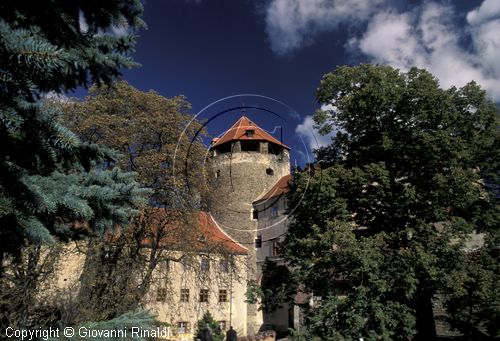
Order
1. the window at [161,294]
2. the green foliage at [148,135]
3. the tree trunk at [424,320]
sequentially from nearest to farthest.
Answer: the tree trunk at [424,320] < the green foliage at [148,135] < the window at [161,294]

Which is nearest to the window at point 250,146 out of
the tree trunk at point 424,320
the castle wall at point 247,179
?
the castle wall at point 247,179

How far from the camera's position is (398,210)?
1397 cm

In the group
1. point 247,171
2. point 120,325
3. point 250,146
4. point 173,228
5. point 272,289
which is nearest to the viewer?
point 120,325

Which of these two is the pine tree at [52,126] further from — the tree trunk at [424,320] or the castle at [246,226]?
the castle at [246,226]

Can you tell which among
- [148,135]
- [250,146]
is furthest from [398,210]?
[250,146]

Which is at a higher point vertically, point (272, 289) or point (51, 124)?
point (51, 124)

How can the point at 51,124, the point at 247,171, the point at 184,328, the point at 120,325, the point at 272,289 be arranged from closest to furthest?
1. the point at 51,124
2. the point at 120,325
3. the point at 272,289
4. the point at 184,328
5. the point at 247,171

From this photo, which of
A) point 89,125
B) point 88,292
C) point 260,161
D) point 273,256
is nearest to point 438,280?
point 88,292

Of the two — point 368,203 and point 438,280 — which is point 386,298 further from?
point 368,203

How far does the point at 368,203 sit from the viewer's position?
14.5 m

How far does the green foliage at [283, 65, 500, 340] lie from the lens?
1209cm

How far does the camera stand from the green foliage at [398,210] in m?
12.1

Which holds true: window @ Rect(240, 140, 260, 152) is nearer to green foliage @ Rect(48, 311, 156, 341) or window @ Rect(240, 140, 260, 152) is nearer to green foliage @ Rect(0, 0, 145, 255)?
green foliage @ Rect(0, 0, 145, 255)

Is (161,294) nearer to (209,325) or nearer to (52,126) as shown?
(209,325)
